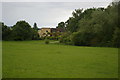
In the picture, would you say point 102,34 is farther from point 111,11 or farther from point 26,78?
point 26,78

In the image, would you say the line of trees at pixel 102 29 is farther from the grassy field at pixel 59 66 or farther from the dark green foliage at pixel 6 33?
the dark green foliage at pixel 6 33

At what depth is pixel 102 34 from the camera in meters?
29.5

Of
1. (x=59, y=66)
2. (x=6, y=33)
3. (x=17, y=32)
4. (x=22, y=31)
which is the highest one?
(x=22, y=31)

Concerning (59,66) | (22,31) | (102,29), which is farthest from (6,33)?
(59,66)

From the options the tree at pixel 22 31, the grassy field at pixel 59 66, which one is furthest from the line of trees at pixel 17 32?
the grassy field at pixel 59 66

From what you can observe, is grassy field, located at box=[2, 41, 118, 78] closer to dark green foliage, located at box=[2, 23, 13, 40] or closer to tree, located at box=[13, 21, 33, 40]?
dark green foliage, located at box=[2, 23, 13, 40]

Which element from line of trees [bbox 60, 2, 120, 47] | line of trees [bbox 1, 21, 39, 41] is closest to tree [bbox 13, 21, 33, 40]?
line of trees [bbox 1, 21, 39, 41]

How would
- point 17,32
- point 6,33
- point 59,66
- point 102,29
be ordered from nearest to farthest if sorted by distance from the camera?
point 59,66
point 102,29
point 6,33
point 17,32

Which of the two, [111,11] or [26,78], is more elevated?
[111,11]

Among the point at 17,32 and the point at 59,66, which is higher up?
the point at 17,32

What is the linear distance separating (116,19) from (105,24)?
2.50 metres

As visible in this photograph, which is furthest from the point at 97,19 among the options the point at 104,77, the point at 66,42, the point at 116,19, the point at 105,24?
the point at 104,77

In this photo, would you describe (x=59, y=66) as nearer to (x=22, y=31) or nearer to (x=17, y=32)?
(x=17, y=32)

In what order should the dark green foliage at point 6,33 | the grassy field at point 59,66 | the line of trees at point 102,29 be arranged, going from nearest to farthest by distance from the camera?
the grassy field at point 59,66
the line of trees at point 102,29
the dark green foliage at point 6,33
